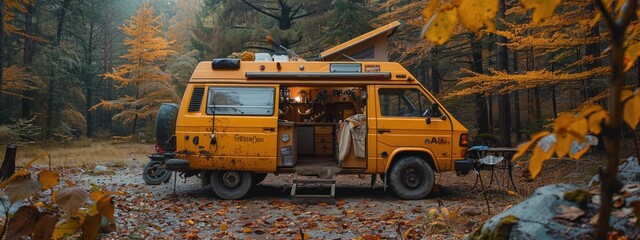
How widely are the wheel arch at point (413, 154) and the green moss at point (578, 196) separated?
6.55m

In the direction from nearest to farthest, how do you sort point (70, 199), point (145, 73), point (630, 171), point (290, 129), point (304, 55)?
point (70, 199), point (630, 171), point (290, 129), point (304, 55), point (145, 73)

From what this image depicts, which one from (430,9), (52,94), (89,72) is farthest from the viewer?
(89,72)

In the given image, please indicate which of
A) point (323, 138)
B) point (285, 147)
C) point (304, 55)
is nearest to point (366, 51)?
point (323, 138)

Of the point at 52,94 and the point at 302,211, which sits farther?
the point at 52,94

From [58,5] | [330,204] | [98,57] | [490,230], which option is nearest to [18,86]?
[58,5]

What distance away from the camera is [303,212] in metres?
7.74

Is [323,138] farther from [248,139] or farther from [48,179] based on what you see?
[48,179]

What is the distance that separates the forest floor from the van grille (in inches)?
70.1

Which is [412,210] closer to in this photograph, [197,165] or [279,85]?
[279,85]

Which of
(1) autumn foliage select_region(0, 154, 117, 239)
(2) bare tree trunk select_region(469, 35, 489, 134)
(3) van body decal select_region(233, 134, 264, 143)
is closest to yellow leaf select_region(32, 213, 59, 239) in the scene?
(1) autumn foliage select_region(0, 154, 117, 239)

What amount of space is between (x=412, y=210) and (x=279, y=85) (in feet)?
11.7

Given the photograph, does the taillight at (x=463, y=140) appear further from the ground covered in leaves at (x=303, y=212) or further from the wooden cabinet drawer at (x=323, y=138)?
the wooden cabinet drawer at (x=323, y=138)

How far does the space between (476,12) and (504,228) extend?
148 cm

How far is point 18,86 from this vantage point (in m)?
23.0
